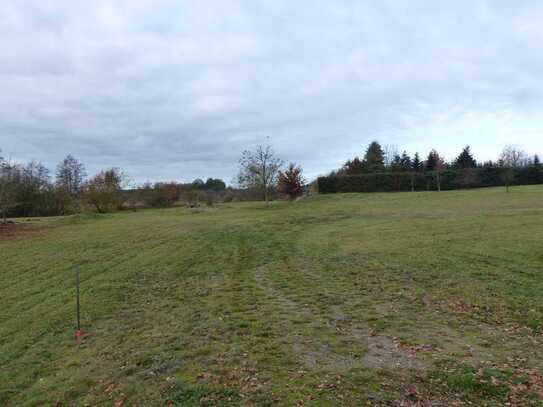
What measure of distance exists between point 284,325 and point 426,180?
150 ft

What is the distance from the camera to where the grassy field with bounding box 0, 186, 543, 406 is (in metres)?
4.56

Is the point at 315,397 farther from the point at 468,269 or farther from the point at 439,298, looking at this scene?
the point at 468,269

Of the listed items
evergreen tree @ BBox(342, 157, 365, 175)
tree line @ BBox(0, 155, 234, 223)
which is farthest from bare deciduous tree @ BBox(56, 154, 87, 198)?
evergreen tree @ BBox(342, 157, 365, 175)

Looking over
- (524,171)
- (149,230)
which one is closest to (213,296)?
(149,230)

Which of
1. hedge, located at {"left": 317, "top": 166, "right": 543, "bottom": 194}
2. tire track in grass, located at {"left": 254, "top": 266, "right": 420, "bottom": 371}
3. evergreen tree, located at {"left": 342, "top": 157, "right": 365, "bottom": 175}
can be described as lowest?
tire track in grass, located at {"left": 254, "top": 266, "right": 420, "bottom": 371}

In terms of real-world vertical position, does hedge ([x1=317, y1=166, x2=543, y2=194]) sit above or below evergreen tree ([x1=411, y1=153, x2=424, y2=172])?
below

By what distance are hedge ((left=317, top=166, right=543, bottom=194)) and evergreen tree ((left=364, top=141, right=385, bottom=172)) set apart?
11.0m

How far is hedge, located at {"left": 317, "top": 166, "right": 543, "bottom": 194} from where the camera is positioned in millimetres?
46406

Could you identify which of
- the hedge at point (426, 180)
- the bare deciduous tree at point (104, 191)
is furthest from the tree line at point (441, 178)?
the bare deciduous tree at point (104, 191)

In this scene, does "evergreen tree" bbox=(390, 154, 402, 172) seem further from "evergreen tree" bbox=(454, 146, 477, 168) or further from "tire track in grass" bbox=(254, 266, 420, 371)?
"tire track in grass" bbox=(254, 266, 420, 371)

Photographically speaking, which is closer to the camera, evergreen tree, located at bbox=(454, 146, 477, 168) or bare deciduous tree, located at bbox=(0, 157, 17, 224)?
bare deciduous tree, located at bbox=(0, 157, 17, 224)

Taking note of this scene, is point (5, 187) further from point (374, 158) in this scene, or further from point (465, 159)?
point (465, 159)

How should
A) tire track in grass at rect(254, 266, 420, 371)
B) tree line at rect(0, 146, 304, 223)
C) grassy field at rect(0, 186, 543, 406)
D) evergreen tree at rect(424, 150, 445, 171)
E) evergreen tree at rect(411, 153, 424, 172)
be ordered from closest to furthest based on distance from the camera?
grassy field at rect(0, 186, 543, 406)
tire track in grass at rect(254, 266, 420, 371)
tree line at rect(0, 146, 304, 223)
evergreen tree at rect(424, 150, 445, 171)
evergreen tree at rect(411, 153, 424, 172)

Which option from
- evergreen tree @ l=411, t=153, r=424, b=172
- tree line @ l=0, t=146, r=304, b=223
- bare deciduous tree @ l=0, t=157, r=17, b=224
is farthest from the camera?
evergreen tree @ l=411, t=153, r=424, b=172
